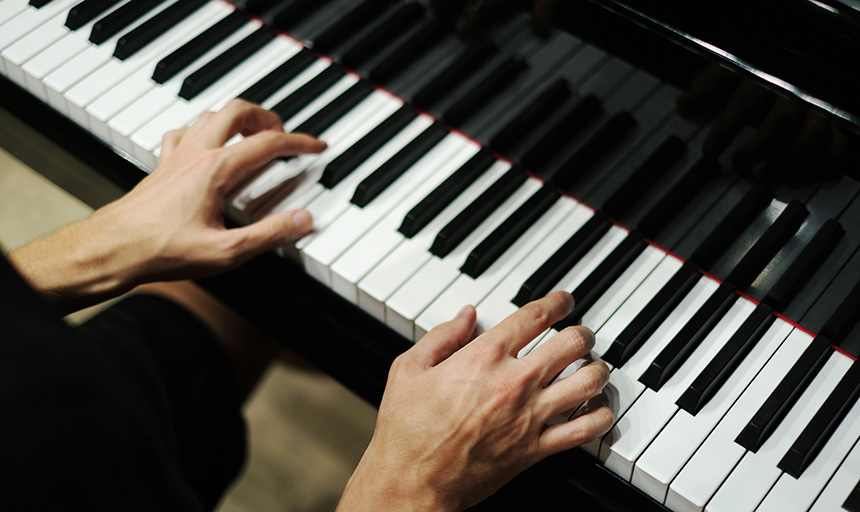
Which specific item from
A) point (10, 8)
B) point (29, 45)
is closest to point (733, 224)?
point (29, 45)

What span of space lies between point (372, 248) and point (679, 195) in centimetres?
54

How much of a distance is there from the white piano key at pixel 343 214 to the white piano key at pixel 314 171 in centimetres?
4

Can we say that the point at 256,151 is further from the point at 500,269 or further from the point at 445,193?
the point at 500,269

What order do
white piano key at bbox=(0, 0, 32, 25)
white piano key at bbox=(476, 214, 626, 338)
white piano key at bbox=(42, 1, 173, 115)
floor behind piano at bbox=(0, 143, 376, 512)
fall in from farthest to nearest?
floor behind piano at bbox=(0, 143, 376, 512) < white piano key at bbox=(0, 0, 32, 25) < white piano key at bbox=(42, 1, 173, 115) < white piano key at bbox=(476, 214, 626, 338)

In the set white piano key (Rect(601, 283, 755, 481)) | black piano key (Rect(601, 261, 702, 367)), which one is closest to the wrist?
white piano key (Rect(601, 283, 755, 481))

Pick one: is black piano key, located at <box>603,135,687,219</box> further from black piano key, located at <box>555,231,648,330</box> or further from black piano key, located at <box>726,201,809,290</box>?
black piano key, located at <box>726,201,809,290</box>

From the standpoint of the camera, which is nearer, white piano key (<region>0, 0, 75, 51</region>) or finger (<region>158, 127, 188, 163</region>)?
finger (<region>158, 127, 188, 163</region>)

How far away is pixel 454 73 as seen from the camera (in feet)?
5.73

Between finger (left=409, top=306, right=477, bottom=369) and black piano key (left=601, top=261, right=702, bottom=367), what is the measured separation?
234 millimetres

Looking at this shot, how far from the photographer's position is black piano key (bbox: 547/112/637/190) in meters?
1.58

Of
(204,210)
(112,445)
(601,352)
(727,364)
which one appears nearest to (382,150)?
(204,210)

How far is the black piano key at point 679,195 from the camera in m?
1.53

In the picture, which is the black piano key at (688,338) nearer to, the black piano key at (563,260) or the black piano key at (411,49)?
the black piano key at (563,260)

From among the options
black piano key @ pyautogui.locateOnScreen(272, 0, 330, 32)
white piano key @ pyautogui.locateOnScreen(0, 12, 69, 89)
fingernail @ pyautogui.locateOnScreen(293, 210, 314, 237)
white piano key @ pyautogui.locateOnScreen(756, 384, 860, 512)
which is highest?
black piano key @ pyautogui.locateOnScreen(272, 0, 330, 32)
